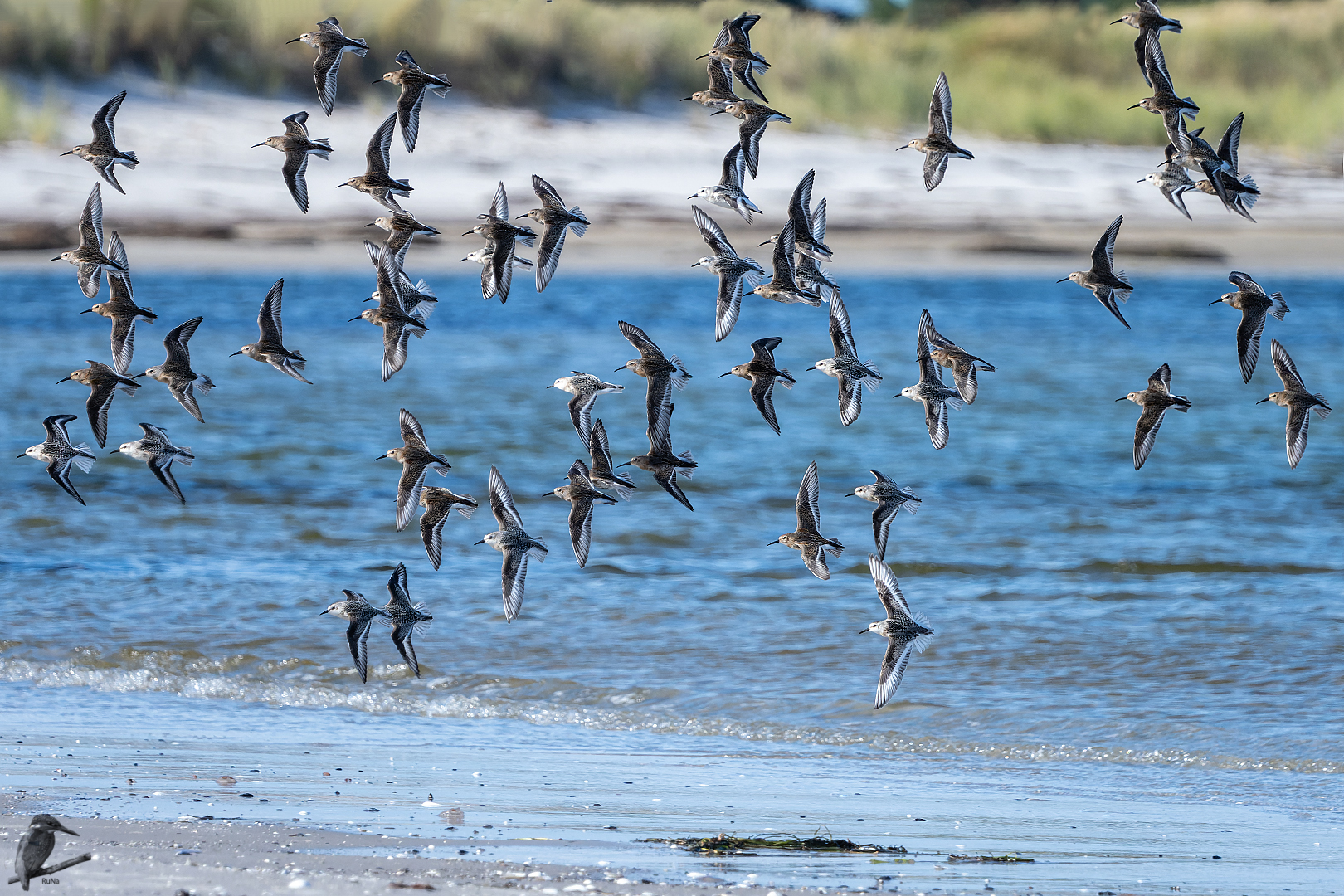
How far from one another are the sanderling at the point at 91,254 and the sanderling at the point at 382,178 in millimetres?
953

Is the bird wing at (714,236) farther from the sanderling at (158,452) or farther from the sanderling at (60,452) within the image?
the sanderling at (60,452)

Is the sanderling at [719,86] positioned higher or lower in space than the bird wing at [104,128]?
higher

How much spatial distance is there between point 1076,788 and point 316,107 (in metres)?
23.8

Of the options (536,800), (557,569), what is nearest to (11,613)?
(557,569)

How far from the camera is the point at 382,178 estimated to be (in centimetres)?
683

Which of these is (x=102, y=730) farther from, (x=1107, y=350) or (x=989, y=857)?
(x=1107, y=350)

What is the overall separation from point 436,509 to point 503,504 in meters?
0.47

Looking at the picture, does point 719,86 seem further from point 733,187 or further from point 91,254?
point 91,254

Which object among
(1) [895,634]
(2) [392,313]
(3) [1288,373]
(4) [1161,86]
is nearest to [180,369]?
(2) [392,313]

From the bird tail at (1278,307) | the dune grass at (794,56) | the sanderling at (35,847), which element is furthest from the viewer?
the dune grass at (794,56)

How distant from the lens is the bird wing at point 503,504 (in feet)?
21.3

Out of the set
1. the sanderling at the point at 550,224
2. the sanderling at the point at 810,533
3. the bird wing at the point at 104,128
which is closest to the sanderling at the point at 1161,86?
the sanderling at the point at 810,533

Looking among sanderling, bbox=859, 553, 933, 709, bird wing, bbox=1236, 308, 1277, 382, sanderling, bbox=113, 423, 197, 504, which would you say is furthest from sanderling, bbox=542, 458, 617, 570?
bird wing, bbox=1236, 308, 1277, 382

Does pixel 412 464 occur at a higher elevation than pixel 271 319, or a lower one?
lower
